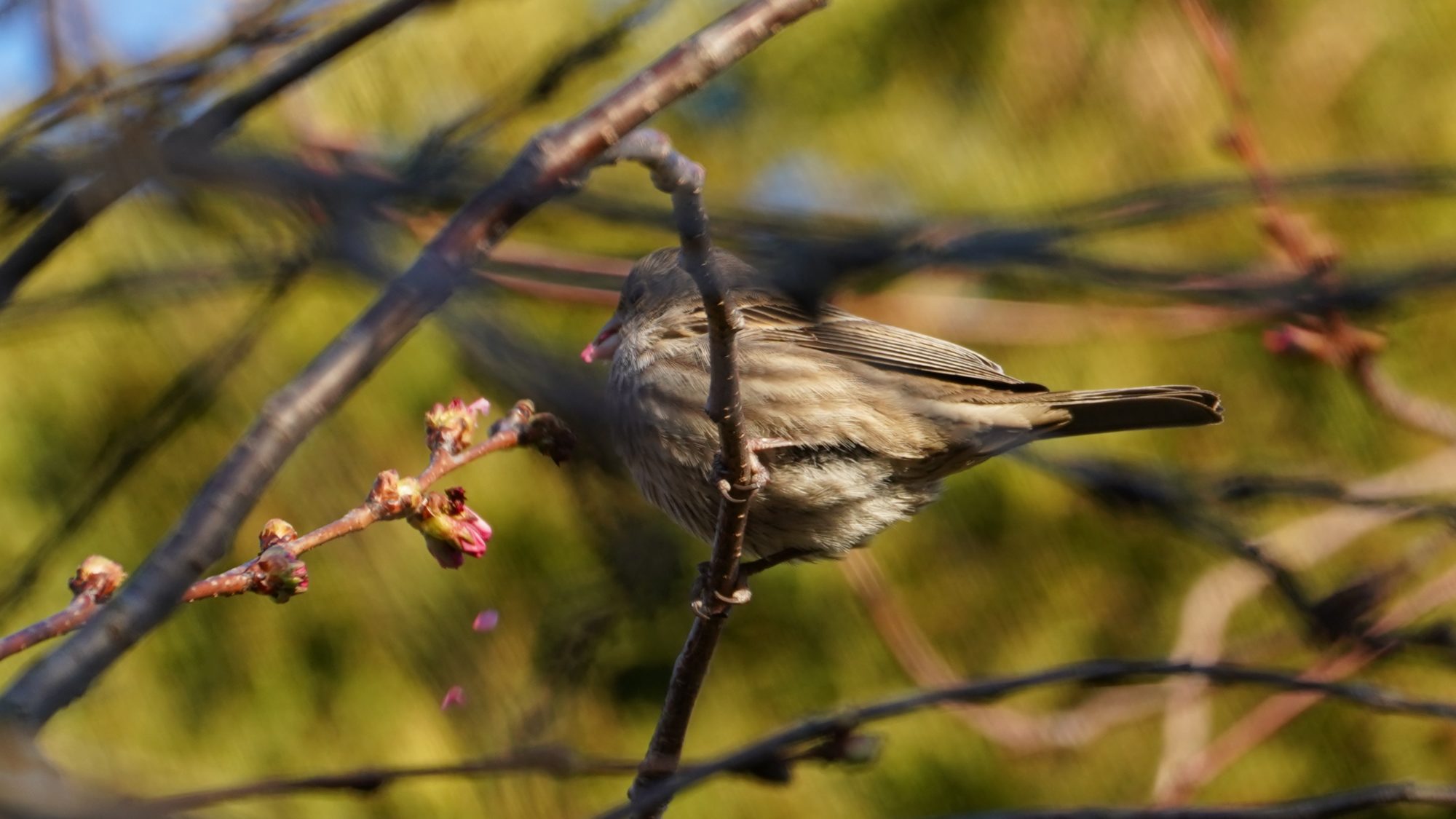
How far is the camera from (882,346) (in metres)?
3.45

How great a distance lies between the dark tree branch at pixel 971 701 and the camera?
1606mm

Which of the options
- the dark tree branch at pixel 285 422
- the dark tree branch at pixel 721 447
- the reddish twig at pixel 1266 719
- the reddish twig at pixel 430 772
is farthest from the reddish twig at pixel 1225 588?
the dark tree branch at pixel 285 422

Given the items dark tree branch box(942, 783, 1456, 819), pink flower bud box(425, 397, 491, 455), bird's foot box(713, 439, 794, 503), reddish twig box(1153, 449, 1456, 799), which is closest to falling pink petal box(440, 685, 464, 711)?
pink flower bud box(425, 397, 491, 455)

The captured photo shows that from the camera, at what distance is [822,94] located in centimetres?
544

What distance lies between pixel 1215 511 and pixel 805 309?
1.38 meters

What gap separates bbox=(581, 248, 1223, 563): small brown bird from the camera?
10.5 feet

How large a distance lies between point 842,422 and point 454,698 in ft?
4.84

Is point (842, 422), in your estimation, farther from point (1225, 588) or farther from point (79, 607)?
point (1225, 588)

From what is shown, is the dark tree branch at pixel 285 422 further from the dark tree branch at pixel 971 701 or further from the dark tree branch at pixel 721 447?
→ the dark tree branch at pixel 971 701

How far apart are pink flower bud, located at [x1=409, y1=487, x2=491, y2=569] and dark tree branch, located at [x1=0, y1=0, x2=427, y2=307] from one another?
2.02 feet

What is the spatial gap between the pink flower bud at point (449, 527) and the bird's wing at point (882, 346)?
1.26 metres

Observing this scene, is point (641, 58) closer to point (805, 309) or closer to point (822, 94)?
point (822, 94)

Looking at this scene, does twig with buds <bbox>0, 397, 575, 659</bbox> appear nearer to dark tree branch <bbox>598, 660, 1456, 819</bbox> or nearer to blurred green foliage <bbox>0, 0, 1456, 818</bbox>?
dark tree branch <bbox>598, 660, 1456, 819</bbox>

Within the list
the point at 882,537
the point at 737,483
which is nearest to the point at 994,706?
the point at 882,537
